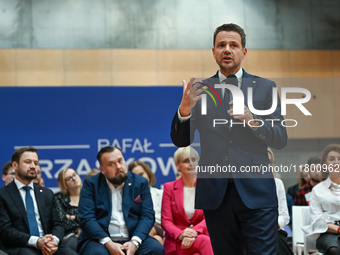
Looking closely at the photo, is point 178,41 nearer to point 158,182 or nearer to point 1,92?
point 158,182

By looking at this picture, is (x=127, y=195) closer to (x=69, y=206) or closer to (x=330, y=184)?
(x=69, y=206)

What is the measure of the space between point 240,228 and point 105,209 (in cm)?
193

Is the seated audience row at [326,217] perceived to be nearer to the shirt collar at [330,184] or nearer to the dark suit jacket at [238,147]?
the shirt collar at [330,184]

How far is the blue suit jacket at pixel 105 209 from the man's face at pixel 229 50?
209cm

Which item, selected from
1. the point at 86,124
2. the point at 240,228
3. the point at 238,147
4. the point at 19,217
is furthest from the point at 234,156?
the point at 86,124

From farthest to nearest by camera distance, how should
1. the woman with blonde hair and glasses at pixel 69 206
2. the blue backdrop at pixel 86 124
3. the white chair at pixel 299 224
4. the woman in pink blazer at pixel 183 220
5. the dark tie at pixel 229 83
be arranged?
the blue backdrop at pixel 86 124 → the woman with blonde hair and glasses at pixel 69 206 → the white chair at pixel 299 224 → the woman in pink blazer at pixel 183 220 → the dark tie at pixel 229 83

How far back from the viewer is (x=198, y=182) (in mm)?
2045

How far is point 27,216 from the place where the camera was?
365cm

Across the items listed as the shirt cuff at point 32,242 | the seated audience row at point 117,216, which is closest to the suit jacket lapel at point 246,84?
the seated audience row at point 117,216

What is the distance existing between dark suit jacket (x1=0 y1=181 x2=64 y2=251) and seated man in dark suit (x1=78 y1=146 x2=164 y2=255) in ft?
1.28

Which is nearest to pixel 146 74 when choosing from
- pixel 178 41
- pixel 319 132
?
pixel 178 41

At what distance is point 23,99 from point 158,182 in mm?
2853

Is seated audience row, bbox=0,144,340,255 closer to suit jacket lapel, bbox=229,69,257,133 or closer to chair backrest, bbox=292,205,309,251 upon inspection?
chair backrest, bbox=292,205,309,251

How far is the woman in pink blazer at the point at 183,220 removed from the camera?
3.55 m
